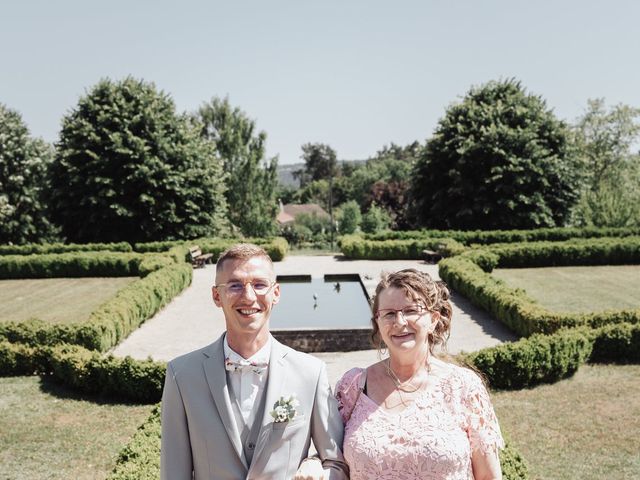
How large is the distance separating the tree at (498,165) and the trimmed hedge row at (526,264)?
7.87 meters

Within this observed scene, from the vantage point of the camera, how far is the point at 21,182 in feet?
118

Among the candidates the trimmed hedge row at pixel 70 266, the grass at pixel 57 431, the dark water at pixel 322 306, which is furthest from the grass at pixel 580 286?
the trimmed hedge row at pixel 70 266

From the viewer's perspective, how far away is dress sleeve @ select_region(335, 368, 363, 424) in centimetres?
342

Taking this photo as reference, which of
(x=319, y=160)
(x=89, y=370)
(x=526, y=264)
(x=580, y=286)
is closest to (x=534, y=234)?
(x=526, y=264)

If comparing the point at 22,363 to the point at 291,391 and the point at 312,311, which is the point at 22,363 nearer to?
the point at 312,311

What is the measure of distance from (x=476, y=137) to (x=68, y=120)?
922 inches

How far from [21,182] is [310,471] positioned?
37.6 m

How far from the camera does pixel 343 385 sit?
351 centimetres

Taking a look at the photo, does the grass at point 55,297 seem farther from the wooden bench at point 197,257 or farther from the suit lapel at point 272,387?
the suit lapel at point 272,387

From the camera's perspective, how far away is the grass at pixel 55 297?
59.8 ft

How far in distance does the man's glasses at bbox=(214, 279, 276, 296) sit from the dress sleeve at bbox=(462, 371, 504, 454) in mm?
1251

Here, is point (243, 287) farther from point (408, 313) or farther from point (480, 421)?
point (480, 421)

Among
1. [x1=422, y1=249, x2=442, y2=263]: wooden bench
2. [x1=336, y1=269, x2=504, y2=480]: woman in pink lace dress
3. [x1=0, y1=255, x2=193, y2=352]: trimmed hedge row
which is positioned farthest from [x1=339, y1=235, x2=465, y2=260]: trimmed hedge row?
[x1=336, y1=269, x2=504, y2=480]: woman in pink lace dress

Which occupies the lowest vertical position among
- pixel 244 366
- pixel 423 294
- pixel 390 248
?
pixel 390 248
